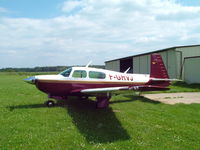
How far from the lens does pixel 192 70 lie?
1939cm

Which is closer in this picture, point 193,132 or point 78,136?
point 78,136

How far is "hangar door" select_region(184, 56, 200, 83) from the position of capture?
18.8m

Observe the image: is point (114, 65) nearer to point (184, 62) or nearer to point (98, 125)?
point (184, 62)

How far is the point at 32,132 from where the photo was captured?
5.48 metres

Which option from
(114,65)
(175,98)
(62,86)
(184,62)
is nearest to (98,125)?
(62,86)

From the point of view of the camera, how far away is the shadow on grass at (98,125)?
5184 millimetres

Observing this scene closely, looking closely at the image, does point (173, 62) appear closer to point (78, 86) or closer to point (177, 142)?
point (78, 86)

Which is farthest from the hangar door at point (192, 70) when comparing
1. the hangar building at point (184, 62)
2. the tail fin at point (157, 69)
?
the tail fin at point (157, 69)

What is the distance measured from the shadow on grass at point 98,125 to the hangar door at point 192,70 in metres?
13.7

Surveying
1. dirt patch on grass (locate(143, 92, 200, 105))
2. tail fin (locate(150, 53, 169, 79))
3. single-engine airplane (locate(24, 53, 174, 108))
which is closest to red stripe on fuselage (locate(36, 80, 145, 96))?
single-engine airplane (locate(24, 53, 174, 108))

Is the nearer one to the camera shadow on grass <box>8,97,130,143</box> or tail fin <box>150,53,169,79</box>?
shadow on grass <box>8,97,130,143</box>

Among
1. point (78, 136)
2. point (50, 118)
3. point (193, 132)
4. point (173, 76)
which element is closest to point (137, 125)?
point (193, 132)

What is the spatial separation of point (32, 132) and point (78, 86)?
3.47m

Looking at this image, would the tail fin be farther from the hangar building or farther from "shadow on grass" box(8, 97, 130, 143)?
the hangar building
